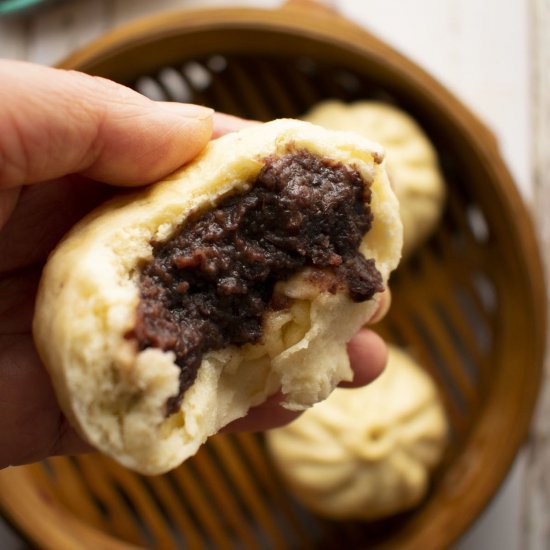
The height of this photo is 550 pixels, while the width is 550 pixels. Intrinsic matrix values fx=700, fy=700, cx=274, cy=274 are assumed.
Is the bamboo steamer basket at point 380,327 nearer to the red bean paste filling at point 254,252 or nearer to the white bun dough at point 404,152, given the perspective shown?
the white bun dough at point 404,152

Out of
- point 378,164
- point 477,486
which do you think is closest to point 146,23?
point 378,164

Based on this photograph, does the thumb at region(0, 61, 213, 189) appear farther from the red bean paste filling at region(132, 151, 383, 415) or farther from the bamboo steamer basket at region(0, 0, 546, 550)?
the bamboo steamer basket at region(0, 0, 546, 550)

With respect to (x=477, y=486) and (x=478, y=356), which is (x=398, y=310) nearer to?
(x=478, y=356)

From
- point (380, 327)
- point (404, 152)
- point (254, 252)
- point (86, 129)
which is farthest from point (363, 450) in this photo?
point (86, 129)

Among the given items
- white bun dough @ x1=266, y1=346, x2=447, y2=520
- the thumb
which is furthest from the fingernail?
white bun dough @ x1=266, y1=346, x2=447, y2=520

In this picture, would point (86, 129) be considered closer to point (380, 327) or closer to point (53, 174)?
point (53, 174)

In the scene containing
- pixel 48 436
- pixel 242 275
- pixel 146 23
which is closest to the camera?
pixel 242 275
